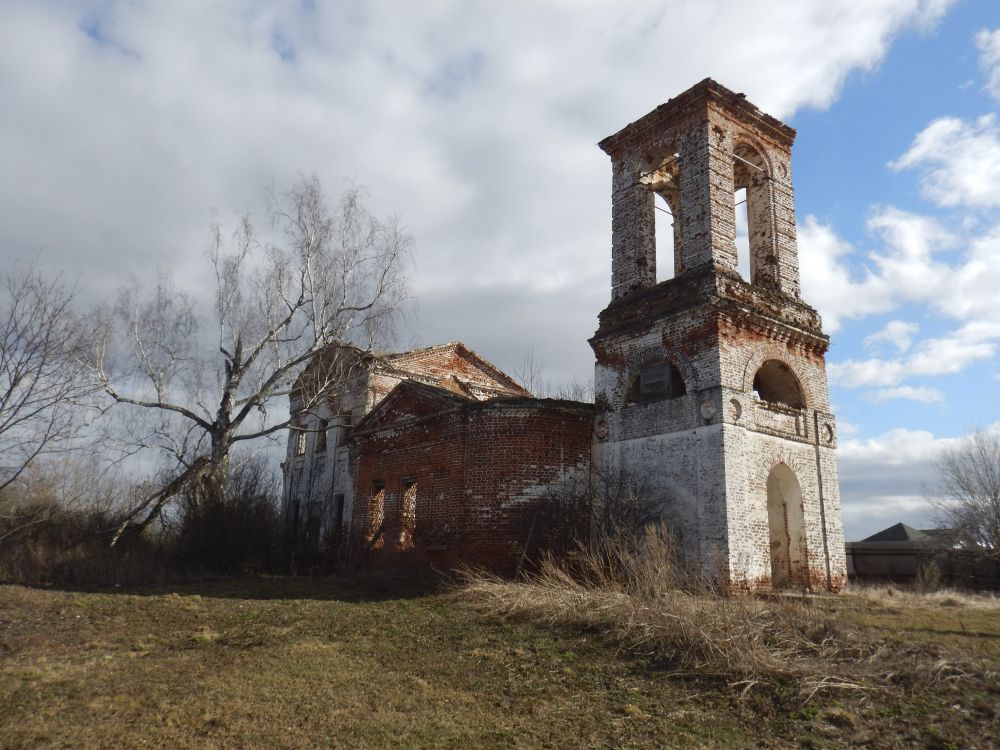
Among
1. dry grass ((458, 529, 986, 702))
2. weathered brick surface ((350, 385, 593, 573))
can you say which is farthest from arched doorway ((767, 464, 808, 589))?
weathered brick surface ((350, 385, 593, 573))

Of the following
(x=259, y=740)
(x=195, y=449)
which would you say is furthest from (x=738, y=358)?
(x=195, y=449)

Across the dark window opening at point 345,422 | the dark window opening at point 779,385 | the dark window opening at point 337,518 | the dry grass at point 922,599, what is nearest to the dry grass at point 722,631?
the dry grass at point 922,599

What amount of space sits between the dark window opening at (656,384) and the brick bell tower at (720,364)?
0.09 ft

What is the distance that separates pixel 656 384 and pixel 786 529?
12.0 ft

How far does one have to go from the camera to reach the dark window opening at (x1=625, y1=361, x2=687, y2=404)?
1243cm

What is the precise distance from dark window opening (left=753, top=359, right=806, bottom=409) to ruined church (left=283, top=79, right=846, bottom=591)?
0.11 ft

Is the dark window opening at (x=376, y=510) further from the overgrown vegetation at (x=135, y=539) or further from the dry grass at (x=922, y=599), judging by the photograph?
the dry grass at (x=922, y=599)

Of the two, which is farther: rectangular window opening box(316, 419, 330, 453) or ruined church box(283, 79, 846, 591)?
rectangular window opening box(316, 419, 330, 453)

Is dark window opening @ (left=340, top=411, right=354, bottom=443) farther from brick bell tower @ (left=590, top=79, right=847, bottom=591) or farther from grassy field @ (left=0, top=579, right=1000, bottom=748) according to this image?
grassy field @ (left=0, top=579, right=1000, bottom=748)

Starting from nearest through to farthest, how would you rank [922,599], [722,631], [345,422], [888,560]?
[722,631]
[922,599]
[888,560]
[345,422]

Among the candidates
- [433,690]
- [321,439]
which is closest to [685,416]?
A: [433,690]

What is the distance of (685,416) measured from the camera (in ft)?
38.7

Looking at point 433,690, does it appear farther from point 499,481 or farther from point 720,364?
point 720,364

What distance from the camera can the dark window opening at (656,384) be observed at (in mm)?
12430
